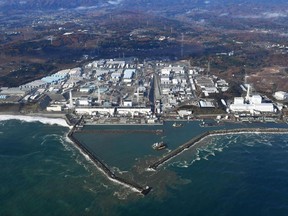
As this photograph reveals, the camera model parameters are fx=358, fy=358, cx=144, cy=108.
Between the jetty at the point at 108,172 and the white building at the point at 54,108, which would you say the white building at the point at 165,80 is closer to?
the white building at the point at 54,108

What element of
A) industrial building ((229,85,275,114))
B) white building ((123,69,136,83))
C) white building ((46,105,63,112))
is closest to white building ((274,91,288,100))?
industrial building ((229,85,275,114))

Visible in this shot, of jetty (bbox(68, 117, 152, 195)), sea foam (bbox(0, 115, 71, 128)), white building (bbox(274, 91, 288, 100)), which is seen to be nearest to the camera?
jetty (bbox(68, 117, 152, 195))

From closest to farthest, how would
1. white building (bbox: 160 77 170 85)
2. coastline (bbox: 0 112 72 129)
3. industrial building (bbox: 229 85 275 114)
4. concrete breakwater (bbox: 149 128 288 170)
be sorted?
concrete breakwater (bbox: 149 128 288 170) < coastline (bbox: 0 112 72 129) < industrial building (bbox: 229 85 275 114) < white building (bbox: 160 77 170 85)

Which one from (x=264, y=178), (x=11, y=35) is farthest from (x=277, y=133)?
(x=11, y=35)

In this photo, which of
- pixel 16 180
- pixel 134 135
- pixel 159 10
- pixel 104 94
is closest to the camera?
pixel 16 180

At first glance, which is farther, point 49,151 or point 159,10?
point 159,10

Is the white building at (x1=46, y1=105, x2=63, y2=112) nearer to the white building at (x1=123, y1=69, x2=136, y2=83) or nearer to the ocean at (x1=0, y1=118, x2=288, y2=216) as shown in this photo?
the ocean at (x1=0, y1=118, x2=288, y2=216)

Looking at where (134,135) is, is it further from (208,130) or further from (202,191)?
(202,191)

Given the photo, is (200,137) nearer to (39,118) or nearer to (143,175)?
(143,175)
